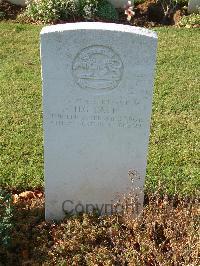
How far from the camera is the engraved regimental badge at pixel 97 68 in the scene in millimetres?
3873

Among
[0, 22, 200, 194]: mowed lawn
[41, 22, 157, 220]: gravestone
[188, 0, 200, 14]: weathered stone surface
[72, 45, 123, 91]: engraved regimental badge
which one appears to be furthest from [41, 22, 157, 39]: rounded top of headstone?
[188, 0, 200, 14]: weathered stone surface

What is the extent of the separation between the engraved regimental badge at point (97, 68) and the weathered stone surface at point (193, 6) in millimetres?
6820

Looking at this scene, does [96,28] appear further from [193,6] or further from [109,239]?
[193,6]

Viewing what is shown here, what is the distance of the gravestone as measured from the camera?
3.83m

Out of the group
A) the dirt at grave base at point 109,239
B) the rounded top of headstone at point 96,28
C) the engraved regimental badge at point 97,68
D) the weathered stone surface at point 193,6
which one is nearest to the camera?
the rounded top of headstone at point 96,28

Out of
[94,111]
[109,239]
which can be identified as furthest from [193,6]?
[109,239]

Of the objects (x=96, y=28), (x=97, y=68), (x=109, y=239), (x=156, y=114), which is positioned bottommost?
(x=109, y=239)

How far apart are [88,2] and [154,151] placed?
5.15 m

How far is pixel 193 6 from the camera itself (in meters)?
10.2

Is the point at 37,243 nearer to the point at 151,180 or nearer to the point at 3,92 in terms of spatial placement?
the point at 151,180

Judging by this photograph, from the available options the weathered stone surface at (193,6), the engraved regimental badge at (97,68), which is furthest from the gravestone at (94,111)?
the weathered stone surface at (193,6)

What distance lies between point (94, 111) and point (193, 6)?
688cm

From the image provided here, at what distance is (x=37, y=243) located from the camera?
4395 mm

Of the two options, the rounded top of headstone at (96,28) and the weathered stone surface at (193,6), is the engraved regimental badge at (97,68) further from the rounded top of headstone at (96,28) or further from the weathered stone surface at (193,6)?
the weathered stone surface at (193,6)
